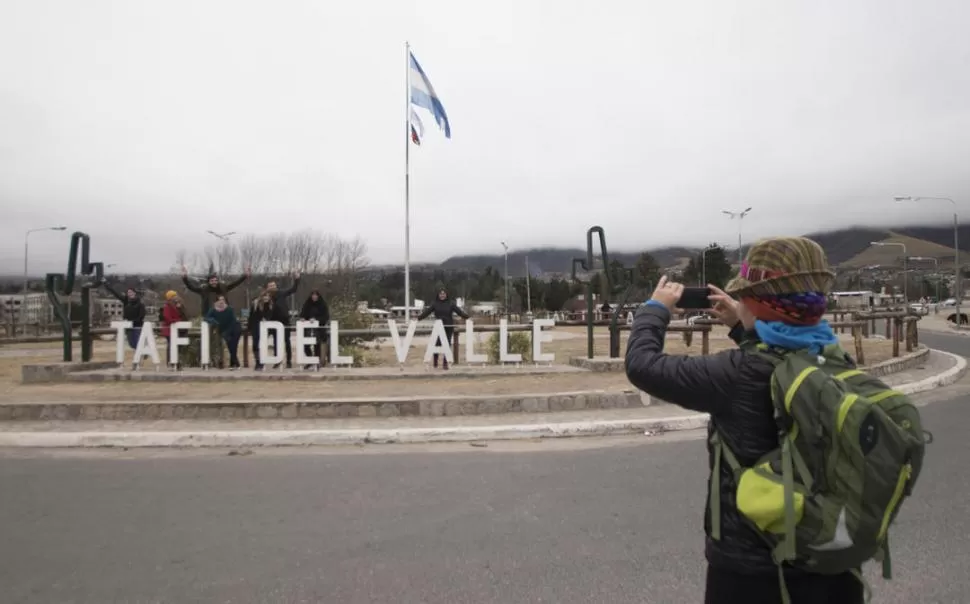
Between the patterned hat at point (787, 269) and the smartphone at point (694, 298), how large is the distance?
377mm

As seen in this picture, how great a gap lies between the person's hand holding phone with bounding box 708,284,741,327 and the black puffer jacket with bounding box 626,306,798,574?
0.49ft

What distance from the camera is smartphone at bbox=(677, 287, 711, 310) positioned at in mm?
2537

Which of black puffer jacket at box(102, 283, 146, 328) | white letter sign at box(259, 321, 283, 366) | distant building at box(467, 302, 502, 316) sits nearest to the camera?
white letter sign at box(259, 321, 283, 366)

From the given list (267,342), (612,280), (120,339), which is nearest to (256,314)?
(267,342)

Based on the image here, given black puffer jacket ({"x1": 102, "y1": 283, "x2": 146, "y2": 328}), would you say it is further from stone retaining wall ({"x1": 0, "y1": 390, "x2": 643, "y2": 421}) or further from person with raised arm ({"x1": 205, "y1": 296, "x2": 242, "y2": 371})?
stone retaining wall ({"x1": 0, "y1": 390, "x2": 643, "y2": 421})

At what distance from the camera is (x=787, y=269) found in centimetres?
209

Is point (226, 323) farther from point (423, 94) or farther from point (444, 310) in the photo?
point (423, 94)

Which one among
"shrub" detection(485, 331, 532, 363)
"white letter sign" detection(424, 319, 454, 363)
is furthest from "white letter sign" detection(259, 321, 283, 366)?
"shrub" detection(485, 331, 532, 363)

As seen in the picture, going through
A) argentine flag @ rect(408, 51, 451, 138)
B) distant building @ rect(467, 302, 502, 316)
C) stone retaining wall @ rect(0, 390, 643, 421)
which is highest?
argentine flag @ rect(408, 51, 451, 138)

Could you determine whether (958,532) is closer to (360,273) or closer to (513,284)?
(360,273)

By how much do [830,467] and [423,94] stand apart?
21743mm

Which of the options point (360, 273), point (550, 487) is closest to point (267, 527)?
point (550, 487)

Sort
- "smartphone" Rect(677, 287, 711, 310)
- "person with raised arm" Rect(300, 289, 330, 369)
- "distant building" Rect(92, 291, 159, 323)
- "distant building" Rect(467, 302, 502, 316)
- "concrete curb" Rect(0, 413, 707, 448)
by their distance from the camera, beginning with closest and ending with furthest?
"smartphone" Rect(677, 287, 711, 310) < "concrete curb" Rect(0, 413, 707, 448) < "person with raised arm" Rect(300, 289, 330, 369) < "distant building" Rect(92, 291, 159, 323) < "distant building" Rect(467, 302, 502, 316)

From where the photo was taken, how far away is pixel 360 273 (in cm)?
5953
